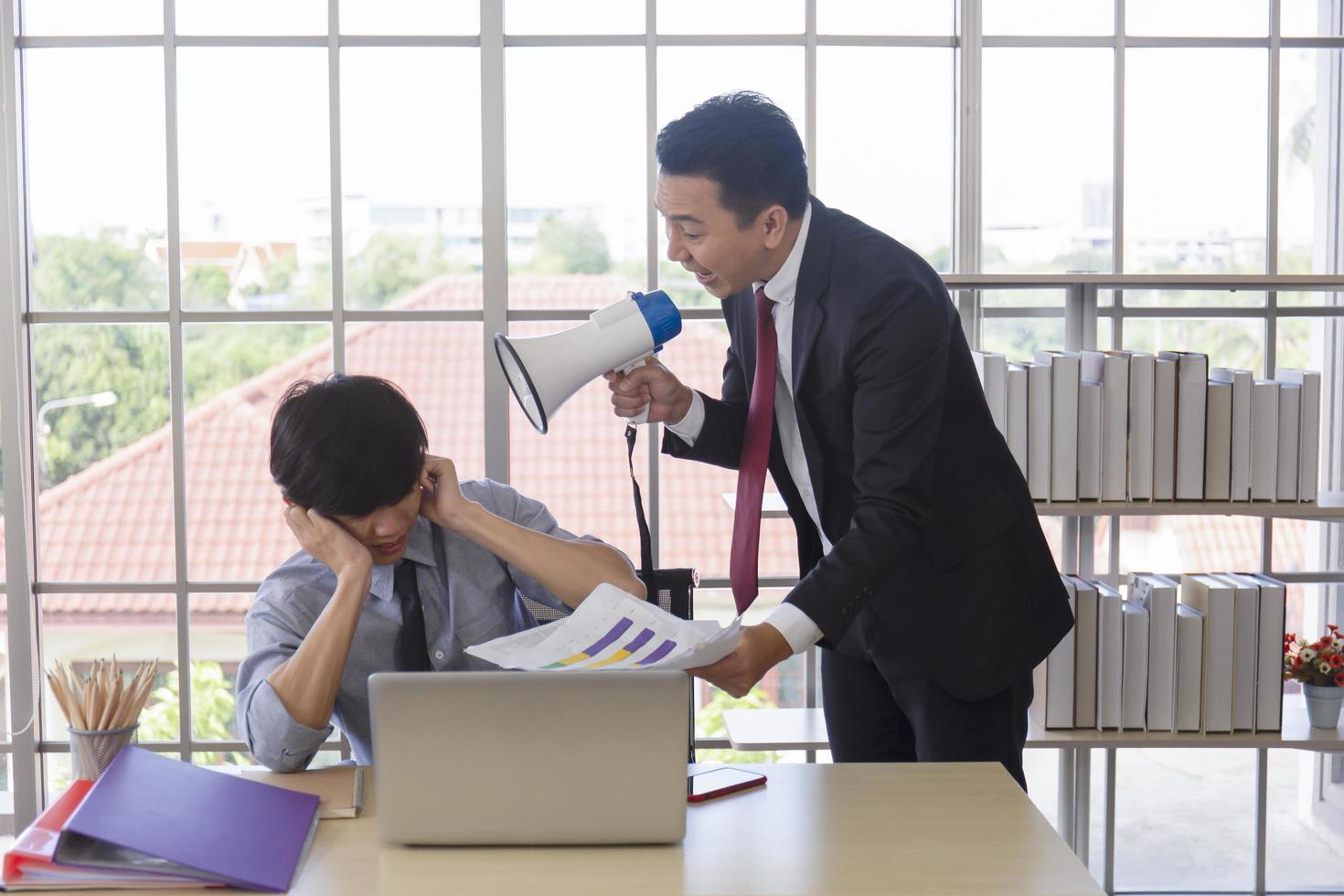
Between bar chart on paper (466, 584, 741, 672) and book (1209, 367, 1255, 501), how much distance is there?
61.7 inches

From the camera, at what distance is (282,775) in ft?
5.06

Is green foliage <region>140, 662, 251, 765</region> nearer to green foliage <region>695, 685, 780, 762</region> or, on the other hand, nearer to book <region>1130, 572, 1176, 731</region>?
green foliage <region>695, 685, 780, 762</region>

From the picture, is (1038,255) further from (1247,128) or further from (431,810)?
(431,810)

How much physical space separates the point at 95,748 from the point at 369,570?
39 cm

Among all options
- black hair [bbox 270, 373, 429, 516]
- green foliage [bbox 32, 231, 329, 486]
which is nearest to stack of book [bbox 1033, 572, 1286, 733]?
black hair [bbox 270, 373, 429, 516]

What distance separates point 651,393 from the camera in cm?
201

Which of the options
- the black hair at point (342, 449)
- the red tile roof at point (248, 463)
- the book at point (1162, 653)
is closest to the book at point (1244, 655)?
the book at point (1162, 653)

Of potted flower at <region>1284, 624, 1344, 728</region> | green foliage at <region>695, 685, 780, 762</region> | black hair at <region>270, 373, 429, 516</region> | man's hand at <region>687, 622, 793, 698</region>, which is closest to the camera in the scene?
man's hand at <region>687, 622, 793, 698</region>

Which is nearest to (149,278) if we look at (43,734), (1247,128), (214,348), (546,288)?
(214,348)

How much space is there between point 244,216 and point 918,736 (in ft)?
6.09

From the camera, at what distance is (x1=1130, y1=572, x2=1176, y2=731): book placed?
252 centimetres

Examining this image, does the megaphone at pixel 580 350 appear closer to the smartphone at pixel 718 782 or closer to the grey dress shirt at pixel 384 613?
the grey dress shirt at pixel 384 613

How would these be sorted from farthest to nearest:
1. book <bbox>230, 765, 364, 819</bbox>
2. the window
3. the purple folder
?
the window < book <bbox>230, 765, 364, 819</bbox> < the purple folder

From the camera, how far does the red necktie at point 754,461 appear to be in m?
1.94
